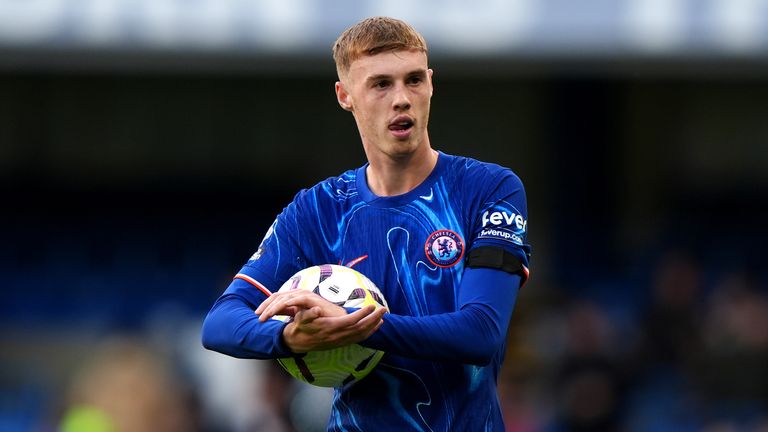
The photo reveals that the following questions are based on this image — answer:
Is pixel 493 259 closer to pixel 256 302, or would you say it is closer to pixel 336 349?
pixel 336 349

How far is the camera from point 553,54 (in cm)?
1102

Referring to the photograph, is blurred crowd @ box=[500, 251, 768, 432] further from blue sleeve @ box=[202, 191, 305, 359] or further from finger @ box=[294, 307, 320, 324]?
finger @ box=[294, 307, 320, 324]

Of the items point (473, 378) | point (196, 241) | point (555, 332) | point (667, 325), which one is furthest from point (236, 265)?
point (473, 378)

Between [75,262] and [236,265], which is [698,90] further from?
[75,262]

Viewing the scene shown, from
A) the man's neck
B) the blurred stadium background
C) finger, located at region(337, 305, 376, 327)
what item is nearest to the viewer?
finger, located at region(337, 305, 376, 327)

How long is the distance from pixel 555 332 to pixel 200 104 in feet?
17.9

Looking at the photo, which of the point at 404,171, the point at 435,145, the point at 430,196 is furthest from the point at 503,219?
the point at 435,145

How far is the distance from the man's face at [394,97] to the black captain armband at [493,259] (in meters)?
0.41

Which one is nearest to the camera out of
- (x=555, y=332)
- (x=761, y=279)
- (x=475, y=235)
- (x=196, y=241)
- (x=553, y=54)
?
(x=475, y=235)

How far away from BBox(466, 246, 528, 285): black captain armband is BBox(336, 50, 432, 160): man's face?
0.41 metres

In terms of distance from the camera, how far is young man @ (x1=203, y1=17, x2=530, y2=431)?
12.6 ft

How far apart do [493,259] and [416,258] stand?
0.84 ft

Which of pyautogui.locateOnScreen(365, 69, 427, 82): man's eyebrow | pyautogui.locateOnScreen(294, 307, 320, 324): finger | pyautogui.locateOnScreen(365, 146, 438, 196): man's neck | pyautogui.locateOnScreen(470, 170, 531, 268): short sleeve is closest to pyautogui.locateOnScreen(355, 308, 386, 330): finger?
pyautogui.locateOnScreen(294, 307, 320, 324): finger

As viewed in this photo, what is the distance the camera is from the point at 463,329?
3664 mm
